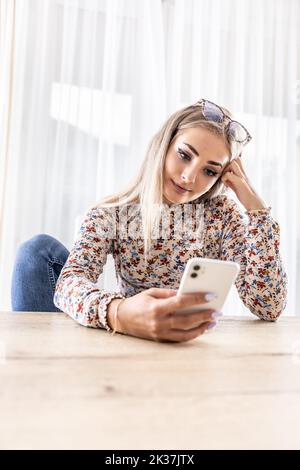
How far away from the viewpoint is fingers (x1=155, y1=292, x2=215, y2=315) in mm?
785

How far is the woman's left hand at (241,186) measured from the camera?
135cm

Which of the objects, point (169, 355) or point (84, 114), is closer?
point (169, 355)

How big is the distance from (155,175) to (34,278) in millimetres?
492

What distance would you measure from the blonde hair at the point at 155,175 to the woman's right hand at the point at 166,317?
1.73ft

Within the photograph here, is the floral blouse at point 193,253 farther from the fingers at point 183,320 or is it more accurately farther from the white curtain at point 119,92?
the white curtain at point 119,92

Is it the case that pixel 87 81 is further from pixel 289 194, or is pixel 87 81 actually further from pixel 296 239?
pixel 296 239

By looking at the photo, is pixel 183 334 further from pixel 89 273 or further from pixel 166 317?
pixel 89 273

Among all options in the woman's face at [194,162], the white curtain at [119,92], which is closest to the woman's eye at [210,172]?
the woman's face at [194,162]

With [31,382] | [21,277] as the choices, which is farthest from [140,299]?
[21,277]

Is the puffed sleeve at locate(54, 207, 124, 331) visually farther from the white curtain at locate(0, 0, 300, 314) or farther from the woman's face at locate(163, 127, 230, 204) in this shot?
the white curtain at locate(0, 0, 300, 314)

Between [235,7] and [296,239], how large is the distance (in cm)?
141

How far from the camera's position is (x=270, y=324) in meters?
1.18
